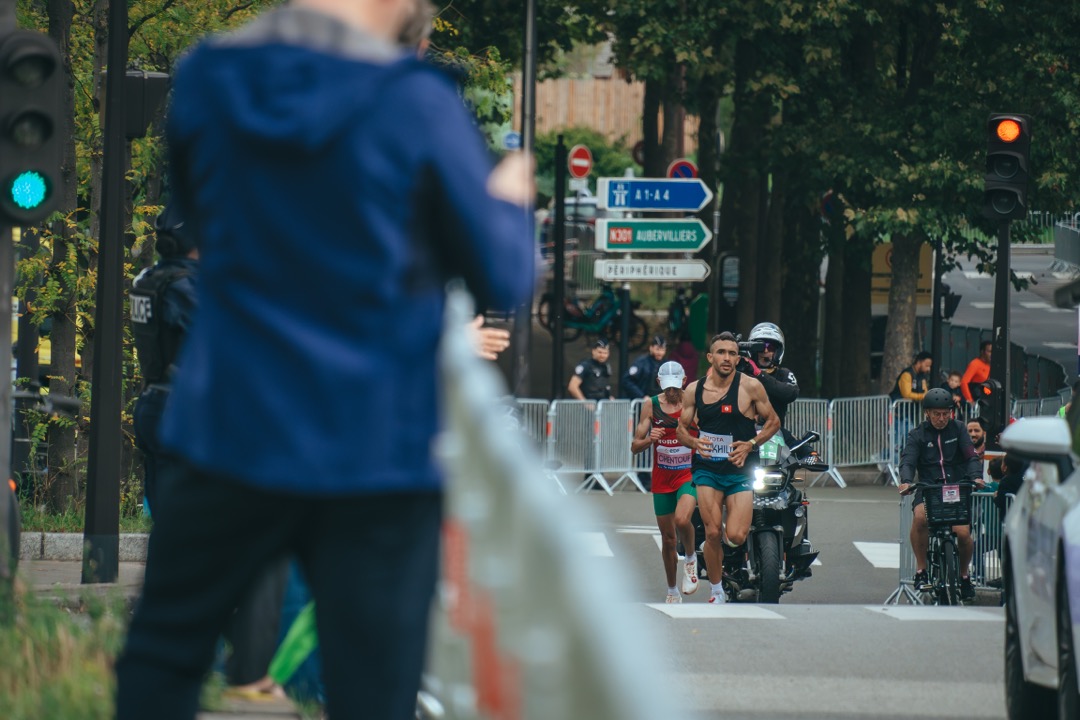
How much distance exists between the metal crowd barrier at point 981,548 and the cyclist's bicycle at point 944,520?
22 cm

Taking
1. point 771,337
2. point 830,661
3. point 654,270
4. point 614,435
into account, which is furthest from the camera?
point 654,270

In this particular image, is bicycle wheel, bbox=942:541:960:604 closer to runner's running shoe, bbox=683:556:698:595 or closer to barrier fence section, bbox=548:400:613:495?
runner's running shoe, bbox=683:556:698:595

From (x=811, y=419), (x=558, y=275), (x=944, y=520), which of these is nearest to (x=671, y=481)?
(x=944, y=520)

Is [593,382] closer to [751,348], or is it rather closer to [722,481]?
[751,348]

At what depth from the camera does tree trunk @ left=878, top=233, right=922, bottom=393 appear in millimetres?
29344

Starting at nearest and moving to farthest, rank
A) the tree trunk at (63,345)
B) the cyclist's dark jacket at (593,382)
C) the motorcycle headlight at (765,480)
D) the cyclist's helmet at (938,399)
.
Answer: the motorcycle headlight at (765,480) < the cyclist's helmet at (938,399) < the tree trunk at (63,345) < the cyclist's dark jacket at (593,382)

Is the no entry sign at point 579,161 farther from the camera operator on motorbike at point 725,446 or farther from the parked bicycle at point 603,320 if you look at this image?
the camera operator on motorbike at point 725,446

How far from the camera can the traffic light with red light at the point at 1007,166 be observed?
16016 millimetres

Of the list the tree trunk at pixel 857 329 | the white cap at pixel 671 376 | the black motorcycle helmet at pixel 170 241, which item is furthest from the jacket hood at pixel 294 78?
the tree trunk at pixel 857 329

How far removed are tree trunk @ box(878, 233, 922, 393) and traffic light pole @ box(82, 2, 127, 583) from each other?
1812cm

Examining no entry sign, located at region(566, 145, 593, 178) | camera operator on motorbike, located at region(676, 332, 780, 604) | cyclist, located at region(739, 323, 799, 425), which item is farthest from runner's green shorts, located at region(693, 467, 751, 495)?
no entry sign, located at region(566, 145, 593, 178)

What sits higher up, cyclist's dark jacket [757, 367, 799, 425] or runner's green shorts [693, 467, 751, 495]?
cyclist's dark jacket [757, 367, 799, 425]

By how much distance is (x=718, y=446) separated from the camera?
46.8 ft

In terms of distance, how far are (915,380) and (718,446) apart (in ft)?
44.5
